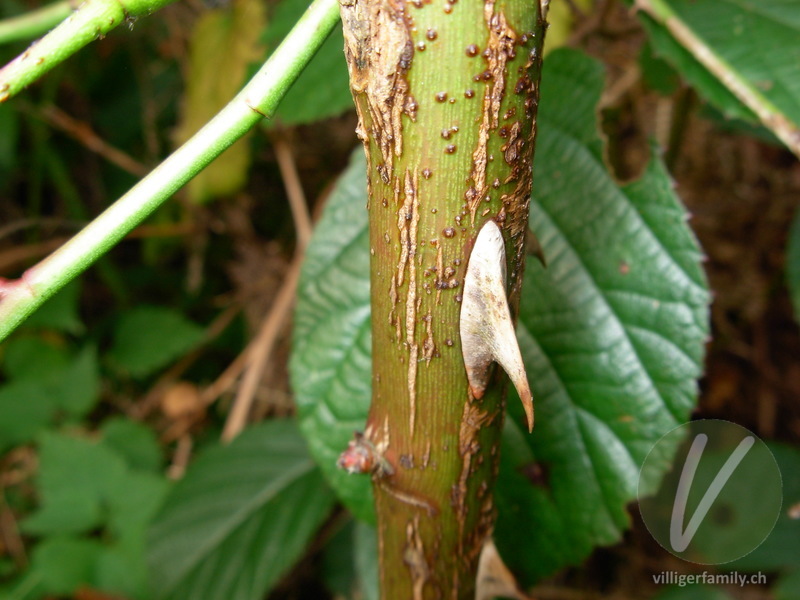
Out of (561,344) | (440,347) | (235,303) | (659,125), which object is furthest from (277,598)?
(659,125)

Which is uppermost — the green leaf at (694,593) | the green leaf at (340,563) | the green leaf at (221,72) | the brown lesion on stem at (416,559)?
the green leaf at (221,72)

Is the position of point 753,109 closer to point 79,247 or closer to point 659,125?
point 79,247

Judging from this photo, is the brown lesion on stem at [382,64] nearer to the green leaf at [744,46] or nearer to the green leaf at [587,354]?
the green leaf at [587,354]

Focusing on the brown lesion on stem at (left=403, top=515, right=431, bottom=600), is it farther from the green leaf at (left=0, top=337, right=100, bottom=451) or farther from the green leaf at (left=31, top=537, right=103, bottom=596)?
the green leaf at (left=0, top=337, right=100, bottom=451)

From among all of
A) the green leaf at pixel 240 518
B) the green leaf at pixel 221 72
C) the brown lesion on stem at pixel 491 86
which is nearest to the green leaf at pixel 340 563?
the green leaf at pixel 240 518

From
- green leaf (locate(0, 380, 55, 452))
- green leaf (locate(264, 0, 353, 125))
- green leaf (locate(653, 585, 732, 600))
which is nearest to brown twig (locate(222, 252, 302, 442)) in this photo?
green leaf (locate(0, 380, 55, 452))

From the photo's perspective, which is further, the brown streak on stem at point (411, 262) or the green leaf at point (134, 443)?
the green leaf at point (134, 443)
